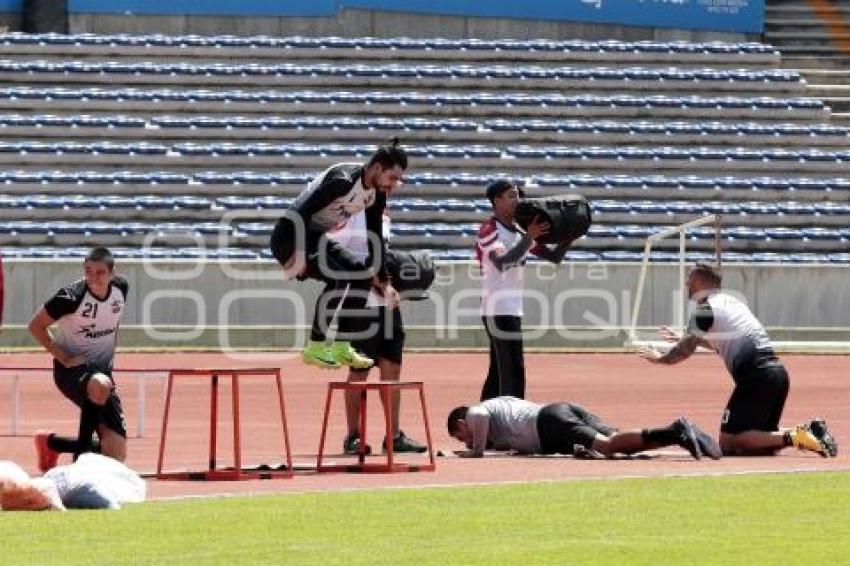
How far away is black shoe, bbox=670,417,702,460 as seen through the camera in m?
15.1

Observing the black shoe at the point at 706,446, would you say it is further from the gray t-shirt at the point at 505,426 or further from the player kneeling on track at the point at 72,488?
the player kneeling on track at the point at 72,488

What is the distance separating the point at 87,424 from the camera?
589 inches

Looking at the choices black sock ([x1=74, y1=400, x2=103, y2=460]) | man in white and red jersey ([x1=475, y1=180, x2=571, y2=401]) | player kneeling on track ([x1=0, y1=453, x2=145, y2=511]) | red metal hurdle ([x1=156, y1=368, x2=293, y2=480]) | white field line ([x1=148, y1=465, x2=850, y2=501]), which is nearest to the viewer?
player kneeling on track ([x1=0, y1=453, x2=145, y2=511])

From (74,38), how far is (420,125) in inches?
239

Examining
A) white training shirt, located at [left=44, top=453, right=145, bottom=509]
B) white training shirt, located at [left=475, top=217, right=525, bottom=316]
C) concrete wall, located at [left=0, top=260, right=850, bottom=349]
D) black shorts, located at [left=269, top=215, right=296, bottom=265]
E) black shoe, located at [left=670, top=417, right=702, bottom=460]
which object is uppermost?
black shorts, located at [left=269, top=215, right=296, bottom=265]

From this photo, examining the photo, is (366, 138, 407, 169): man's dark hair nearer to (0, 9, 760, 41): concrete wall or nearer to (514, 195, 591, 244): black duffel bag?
(514, 195, 591, 244): black duffel bag

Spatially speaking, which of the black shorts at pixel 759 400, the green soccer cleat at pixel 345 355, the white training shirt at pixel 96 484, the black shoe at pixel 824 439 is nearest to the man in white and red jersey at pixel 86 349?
the green soccer cleat at pixel 345 355

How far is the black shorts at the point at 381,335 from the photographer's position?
15.9 m

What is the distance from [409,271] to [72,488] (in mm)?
4124

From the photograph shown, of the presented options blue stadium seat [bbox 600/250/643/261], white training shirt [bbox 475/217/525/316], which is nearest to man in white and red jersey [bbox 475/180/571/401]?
white training shirt [bbox 475/217/525/316]

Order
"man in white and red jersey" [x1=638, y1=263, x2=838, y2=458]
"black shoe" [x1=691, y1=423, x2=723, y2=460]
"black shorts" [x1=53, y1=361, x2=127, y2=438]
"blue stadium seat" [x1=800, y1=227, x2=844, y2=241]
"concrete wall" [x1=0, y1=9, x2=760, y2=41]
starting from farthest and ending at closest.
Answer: "concrete wall" [x1=0, y1=9, x2=760, y2=41] → "blue stadium seat" [x1=800, y1=227, x2=844, y2=241] → "man in white and red jersey" [x1=638, y1=263, x2=838, y2=458] → "black shoe" [x1=691, y1=423, x2=723, y2=460] → "black shorts" [x1=53, y1=361, x2=127, y2=438]

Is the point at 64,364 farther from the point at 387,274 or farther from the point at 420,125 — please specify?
the point at 420,125

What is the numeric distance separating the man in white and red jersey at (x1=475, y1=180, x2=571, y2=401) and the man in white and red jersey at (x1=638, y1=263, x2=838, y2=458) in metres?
1.31

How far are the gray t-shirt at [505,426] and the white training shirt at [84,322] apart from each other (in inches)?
99.7
